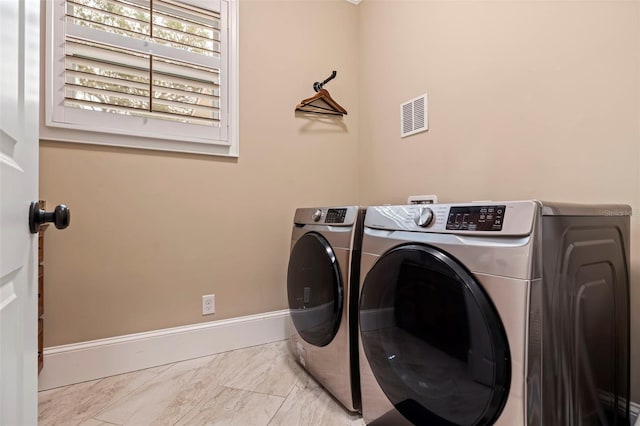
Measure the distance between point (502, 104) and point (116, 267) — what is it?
208 centimetres

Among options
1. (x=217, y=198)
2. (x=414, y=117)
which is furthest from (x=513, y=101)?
(x=217, y=198)

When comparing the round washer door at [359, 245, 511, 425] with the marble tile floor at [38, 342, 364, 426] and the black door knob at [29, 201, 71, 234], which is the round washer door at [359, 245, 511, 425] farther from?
the black door knob at [29, 201, 71, 234]

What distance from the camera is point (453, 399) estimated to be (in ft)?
2.92

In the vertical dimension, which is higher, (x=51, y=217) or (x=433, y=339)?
(x=51, y=217)

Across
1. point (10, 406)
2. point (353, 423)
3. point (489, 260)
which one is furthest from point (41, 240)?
point (489, 260)

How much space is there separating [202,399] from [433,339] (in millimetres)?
1087

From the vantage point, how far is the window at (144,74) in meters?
1.60

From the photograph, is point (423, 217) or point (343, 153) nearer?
point (423, 217)

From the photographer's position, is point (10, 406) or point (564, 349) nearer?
point (10, 406)

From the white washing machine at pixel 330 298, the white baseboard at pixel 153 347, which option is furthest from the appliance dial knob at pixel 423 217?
the white baseboard at pixel 153 347

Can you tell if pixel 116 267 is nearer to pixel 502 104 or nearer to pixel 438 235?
pixel 438 235

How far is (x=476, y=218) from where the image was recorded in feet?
2.87

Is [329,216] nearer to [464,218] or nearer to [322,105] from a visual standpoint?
[464,218]

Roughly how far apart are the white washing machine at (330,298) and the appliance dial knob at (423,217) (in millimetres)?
334
